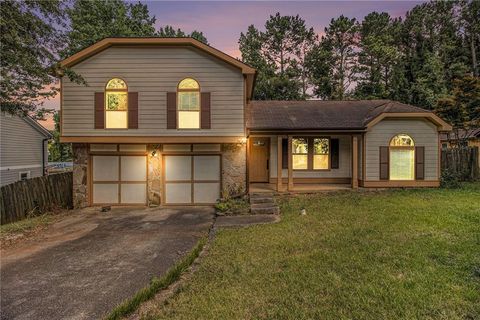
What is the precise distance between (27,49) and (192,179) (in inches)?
255

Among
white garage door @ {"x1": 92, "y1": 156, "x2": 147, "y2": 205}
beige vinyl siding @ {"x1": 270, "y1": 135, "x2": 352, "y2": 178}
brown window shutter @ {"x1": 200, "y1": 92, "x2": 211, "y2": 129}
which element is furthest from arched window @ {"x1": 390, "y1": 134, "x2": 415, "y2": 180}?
white garage door @ {"x1": 92, "y1": 156, "x2": 147, "y2": 205}

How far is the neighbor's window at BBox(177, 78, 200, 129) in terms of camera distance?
34.0ft

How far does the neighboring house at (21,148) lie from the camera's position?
1598 centimetres

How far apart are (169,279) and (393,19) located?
35.0 metres

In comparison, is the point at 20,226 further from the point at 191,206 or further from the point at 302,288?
the point at 302,288

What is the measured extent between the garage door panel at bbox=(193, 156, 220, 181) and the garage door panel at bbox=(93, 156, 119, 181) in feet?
10.4

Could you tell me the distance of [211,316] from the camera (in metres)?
3.18

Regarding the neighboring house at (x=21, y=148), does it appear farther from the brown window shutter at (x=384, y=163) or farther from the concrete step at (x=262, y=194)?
the brown window shutter at (x=384, y=163)

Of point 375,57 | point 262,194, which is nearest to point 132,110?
point 262,194

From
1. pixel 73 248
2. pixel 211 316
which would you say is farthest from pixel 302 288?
pixel 73 248

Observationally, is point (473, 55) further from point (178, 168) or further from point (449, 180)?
point (178, 168)

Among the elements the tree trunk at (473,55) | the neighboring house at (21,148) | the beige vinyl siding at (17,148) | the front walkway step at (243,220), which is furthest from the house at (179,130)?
the tree trunk at (473,55)

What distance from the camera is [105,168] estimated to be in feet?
34.9

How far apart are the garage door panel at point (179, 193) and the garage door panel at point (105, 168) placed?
7.13 ft
